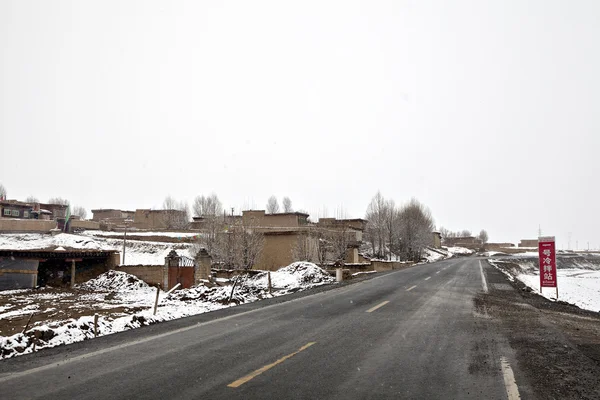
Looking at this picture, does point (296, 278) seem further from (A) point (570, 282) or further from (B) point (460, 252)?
(B) point (460, 252)

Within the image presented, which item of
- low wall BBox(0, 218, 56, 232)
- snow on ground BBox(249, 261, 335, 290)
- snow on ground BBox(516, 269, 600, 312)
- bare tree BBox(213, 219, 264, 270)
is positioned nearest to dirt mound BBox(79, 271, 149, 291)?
bare tree BBox(213, 219, 264, 270)

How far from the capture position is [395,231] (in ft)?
252

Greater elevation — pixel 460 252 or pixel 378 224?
pixel 378 224

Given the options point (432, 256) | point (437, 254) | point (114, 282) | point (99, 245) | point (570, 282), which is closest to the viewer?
point (114, 282)

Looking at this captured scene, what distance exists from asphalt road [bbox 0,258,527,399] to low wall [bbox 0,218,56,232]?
2258 inches

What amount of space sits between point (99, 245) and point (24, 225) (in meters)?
14.8

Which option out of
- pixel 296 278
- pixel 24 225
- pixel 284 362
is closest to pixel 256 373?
pixel 284 362

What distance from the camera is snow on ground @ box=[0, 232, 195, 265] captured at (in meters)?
49.0

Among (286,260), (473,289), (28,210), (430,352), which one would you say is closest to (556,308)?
(473,289)

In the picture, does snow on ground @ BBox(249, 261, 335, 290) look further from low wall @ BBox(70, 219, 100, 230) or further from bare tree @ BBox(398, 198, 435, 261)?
low wall @ BBox(70, 219, 100, 230)

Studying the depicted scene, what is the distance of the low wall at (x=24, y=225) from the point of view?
57750mm

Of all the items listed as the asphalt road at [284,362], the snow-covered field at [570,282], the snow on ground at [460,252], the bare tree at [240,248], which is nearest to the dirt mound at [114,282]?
the bare tree at [240,248]

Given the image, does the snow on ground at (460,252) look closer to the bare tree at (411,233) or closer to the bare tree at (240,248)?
the bare tree at (411,233)

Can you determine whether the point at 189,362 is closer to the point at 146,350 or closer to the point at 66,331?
the point at 146,350
